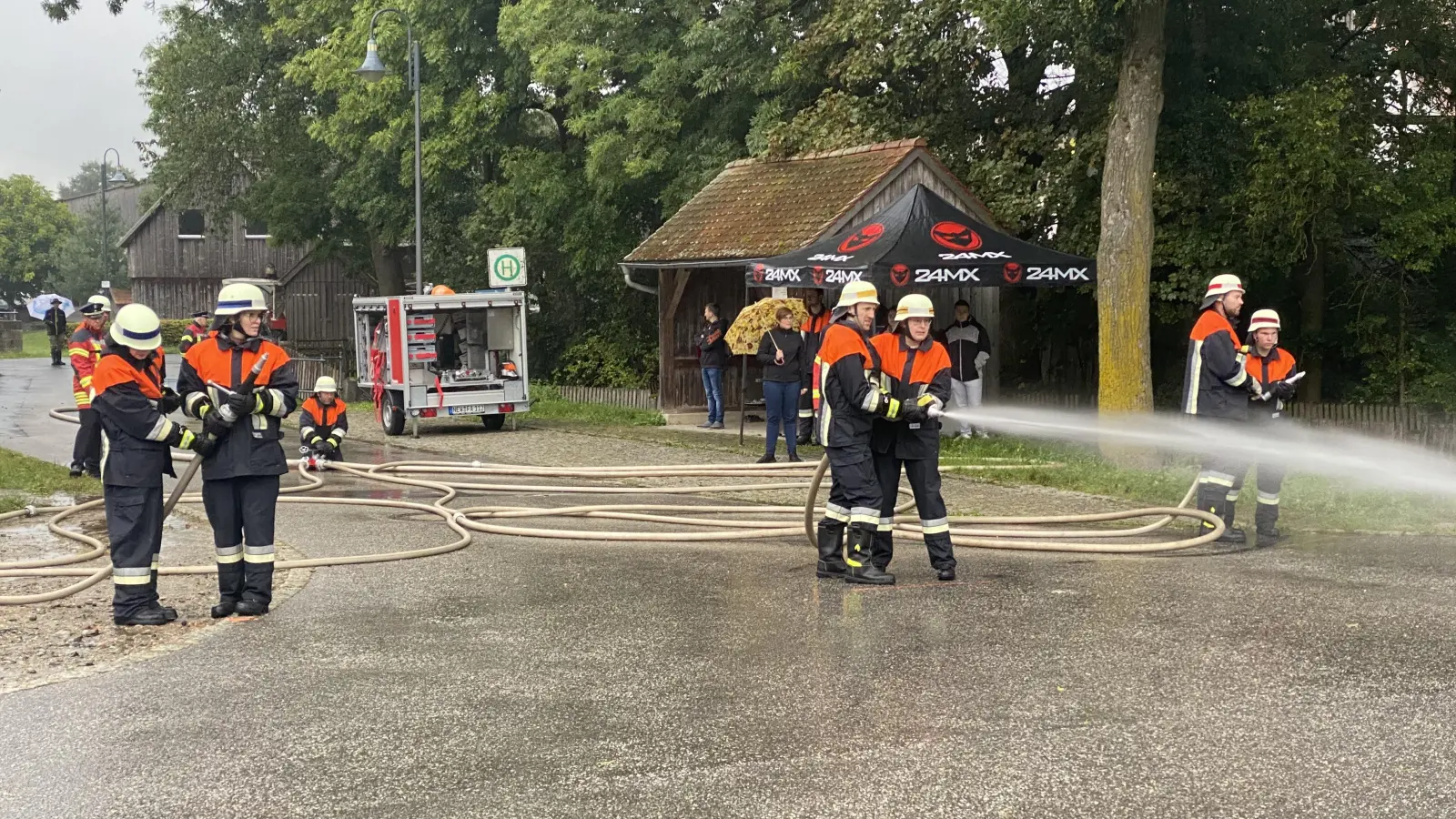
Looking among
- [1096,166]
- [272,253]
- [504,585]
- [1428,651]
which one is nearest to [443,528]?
[504,585]

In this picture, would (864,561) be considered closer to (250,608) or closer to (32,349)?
(250,608)

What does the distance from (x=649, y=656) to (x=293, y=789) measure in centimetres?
225

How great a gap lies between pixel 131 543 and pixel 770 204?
46.3 feet

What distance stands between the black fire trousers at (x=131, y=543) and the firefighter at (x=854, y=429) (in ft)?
12.7

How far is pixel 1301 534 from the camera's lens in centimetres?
1073

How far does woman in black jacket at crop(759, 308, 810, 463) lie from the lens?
50.7 ft

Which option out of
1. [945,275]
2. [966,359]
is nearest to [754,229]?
[966,359]

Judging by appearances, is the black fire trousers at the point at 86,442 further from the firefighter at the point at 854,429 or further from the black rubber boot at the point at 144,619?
the firefighter at the point at 854,429

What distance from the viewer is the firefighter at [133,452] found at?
305 inches

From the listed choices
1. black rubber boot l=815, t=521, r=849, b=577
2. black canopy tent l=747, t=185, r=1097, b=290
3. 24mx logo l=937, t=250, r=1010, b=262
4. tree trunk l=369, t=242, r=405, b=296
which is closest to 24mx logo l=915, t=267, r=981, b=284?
black canopy tent l=747, t=185, r=1097, b=290

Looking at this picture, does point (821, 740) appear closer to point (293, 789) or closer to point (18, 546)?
point (293, 789)

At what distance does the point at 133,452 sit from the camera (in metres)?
7.78

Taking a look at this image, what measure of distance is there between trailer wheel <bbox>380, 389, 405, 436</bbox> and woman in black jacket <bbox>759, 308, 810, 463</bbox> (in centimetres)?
644

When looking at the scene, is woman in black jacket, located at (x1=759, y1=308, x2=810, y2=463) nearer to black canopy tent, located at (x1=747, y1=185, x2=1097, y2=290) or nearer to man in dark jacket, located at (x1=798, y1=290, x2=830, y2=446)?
man in dark jacket, located at (x1=798, y1=290, x2=830, y2=446)
